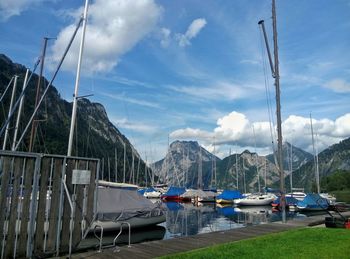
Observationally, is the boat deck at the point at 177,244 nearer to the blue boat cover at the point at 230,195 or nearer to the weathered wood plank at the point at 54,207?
the weathered wood plank at the point at 54,207

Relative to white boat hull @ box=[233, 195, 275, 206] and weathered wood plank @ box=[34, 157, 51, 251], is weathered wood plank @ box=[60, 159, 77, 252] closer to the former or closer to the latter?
weathered wood plank @ box=[34, 157, 51, 251]

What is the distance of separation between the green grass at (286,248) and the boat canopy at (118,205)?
9.64 metres

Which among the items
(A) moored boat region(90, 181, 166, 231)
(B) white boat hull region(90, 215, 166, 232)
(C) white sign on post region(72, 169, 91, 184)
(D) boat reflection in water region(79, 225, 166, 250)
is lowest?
(D) boat reflection in water region(79, 225, 166, 250)

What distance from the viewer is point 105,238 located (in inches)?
883

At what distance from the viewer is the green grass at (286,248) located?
1195cm

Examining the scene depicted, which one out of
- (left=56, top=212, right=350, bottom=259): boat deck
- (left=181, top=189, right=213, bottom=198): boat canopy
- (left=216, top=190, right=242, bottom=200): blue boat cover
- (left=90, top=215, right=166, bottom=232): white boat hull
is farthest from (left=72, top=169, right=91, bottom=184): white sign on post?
(left=181, top=189, right=213, bottom=198): boat canopy

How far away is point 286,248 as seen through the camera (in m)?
13.3

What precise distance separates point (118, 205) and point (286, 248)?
12159 mm

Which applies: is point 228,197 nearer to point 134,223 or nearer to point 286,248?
point 134,223

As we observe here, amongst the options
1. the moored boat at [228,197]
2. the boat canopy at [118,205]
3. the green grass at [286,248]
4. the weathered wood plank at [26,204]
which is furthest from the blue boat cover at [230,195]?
the weathered wood plank at [26,204]

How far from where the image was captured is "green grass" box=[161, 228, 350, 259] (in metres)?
11.9

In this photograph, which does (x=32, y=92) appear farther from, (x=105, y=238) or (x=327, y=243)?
(x=327, y=243)

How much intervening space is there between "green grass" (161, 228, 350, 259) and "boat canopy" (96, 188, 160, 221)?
9.64 metres

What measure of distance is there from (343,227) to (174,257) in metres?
12.4
